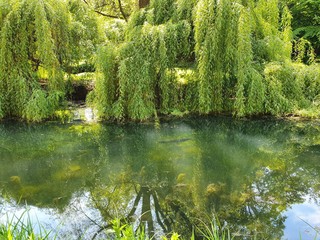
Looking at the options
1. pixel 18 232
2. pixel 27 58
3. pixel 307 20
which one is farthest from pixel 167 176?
pixel 307 20

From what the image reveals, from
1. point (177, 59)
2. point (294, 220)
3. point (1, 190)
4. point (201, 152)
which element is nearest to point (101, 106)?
point (177, 59)

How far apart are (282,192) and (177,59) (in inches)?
142

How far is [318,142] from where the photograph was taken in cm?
505

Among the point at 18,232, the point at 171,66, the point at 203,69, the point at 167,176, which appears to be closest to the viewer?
the point at 18,232

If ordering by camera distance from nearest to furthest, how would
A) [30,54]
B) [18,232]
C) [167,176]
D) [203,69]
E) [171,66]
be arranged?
1. [18,232]
2. [167,176]
3. [203,69]
4. [171,66]
5. [30,54]

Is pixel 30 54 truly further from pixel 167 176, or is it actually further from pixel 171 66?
pixel 167 176

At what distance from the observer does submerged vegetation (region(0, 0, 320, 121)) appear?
5.87 meters

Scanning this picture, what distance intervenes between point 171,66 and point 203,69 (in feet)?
2.18

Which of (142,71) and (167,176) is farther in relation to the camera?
(142,71)

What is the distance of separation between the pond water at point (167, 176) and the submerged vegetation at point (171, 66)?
38 cm

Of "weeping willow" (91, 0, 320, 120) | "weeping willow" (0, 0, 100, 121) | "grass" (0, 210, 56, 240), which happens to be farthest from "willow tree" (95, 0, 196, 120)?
"grass" (0, 210, 56, 240)

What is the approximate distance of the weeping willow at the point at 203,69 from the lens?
19.1 ft

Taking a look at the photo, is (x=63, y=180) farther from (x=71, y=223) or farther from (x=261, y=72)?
(x=261, y=72)

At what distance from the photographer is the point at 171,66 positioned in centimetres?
634
